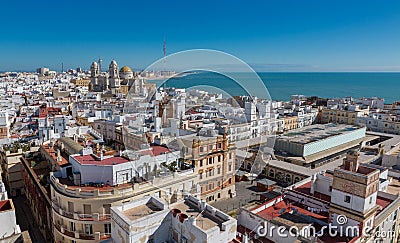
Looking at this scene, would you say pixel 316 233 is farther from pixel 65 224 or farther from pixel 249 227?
pixel 65 224

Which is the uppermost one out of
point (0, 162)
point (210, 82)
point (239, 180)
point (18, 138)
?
point (210, 82)

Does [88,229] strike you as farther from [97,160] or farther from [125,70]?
[125,70]

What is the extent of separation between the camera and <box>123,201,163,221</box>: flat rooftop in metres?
7.85

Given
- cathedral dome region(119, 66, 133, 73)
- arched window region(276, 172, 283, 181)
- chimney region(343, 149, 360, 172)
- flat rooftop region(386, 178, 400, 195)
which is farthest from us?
cathedral dome region(119, 66, 133, 73)

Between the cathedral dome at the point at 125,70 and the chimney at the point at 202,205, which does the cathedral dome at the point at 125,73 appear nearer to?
the cathedral dome at the point at 125,70

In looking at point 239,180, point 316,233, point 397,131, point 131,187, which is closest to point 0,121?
point 131,187

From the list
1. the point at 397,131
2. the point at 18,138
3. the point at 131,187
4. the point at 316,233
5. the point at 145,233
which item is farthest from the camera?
the point at 397,131

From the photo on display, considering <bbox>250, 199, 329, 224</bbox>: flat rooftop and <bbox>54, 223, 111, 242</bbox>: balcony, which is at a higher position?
<bbox>250, 199, 329, 224</bbox>: flat rooftop

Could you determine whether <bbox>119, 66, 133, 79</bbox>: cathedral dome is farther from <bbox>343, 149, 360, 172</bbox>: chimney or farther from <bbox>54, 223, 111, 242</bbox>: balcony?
<bbox>343, 149, 360, 172</bbox>: chimney

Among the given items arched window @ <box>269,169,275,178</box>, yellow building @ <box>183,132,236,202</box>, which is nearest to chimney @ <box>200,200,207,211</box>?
yellow building @ <box>183,132,236,202</box>

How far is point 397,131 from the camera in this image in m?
30.2

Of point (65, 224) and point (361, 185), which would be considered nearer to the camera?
point (361, 185)

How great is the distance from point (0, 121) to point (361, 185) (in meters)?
22.0

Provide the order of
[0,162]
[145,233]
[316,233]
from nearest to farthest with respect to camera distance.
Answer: [145,233] < [316,233] < [0,162]
